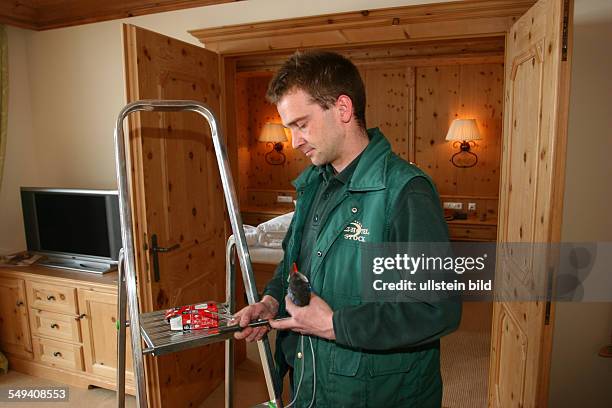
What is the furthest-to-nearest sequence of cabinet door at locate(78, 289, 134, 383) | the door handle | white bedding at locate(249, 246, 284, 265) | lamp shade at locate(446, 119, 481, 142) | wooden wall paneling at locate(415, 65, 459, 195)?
wooden wall paneling at locate(415, 65, 459, 195) < lamp shade at locate(446, 119, 481, 142) < white bedding at locate(249, 246, 284, 265) < cabinet door at locate(78, 289, 134, 383) < the door handle

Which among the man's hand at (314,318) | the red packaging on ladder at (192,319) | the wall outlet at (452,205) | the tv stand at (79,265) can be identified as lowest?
the tv stand at (79,265)

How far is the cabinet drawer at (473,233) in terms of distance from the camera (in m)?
4.80

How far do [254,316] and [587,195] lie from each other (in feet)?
6.06

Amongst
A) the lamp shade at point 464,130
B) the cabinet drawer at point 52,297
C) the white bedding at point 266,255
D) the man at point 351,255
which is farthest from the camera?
the lamp shade at point 464,130

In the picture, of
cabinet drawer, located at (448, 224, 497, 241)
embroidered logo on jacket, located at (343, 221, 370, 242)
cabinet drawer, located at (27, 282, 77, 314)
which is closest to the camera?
embroidered logo on jacket, located at (343, 221, 370, 242)

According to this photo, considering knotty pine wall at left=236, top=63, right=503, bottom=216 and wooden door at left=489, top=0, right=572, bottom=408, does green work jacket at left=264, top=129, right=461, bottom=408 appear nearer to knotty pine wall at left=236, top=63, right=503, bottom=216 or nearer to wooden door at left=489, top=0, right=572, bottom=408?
wooden door at left=489, top=0, right=572, bottom=408

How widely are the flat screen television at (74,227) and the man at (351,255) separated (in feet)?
6.30

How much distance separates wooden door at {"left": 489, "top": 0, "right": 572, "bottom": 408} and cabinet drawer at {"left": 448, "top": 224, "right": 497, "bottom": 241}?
256 cm

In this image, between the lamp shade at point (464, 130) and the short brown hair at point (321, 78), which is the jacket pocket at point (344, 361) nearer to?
the short brown hair at point (321, 78)

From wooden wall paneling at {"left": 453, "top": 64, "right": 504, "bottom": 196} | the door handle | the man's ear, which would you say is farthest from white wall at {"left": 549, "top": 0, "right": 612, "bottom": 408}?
wooden wall paneling at {"left": 453, "top": 64, "right": 504, "bottom": 196}

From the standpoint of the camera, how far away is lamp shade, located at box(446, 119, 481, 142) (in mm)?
4973

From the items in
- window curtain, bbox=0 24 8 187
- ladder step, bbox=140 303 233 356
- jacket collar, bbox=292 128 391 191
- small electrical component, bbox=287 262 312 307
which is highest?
window curtain, bbox=0 24 8 187

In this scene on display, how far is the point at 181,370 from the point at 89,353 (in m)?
0.76

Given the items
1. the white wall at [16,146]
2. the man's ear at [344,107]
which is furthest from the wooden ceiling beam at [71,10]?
the man's ear at [344,107]
